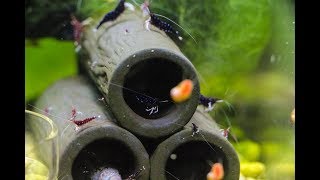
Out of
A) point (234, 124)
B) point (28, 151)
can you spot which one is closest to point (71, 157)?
point (28, 151)

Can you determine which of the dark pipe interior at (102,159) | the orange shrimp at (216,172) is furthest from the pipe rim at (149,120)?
the orange shrimp at (216,172)

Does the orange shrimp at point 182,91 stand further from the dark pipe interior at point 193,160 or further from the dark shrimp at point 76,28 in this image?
the dark shrimp at point 76,28

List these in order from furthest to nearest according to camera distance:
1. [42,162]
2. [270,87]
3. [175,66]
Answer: [270,87] → [42,162] → [175,66]

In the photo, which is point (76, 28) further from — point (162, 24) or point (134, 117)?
point (134, 117)

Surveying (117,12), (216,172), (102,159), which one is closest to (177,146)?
(216,172)

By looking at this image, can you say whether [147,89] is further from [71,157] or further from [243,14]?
[243,14]

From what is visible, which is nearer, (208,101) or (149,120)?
(149,120)
